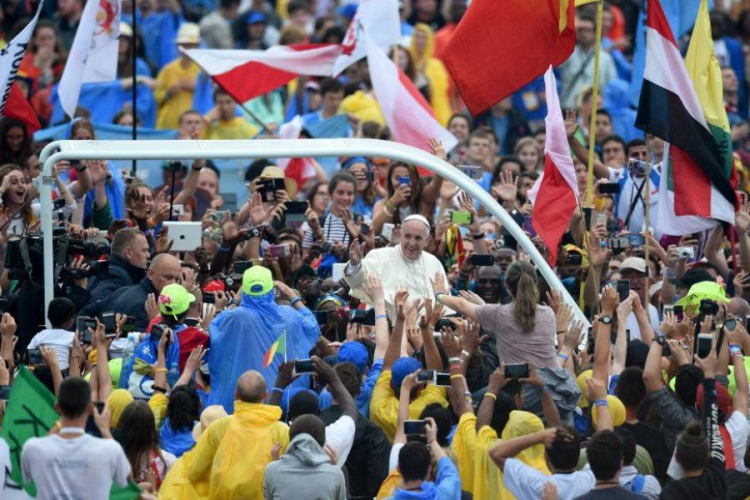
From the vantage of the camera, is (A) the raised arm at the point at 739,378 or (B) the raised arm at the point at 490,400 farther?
(A) the raised arm at the point at 739,378

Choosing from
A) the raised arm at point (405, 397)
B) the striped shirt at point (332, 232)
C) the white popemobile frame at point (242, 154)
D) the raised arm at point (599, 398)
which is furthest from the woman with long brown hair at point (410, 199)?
the raised arm at point (599, 398)

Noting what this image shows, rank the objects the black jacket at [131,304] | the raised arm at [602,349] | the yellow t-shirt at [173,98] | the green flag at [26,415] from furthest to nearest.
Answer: the yellow t-shirt at [173,98]
the black jacket at [131,304]
the raised arm at [602,349]
the green flag at [26,415]

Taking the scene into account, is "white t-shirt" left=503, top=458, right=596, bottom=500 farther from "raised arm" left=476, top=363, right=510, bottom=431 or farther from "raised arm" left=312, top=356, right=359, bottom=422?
"raised arm" left=312, top=356, right=359, bottom=422

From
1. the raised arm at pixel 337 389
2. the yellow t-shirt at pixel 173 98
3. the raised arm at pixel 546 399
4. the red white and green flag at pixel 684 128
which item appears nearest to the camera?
the raised arm at pixel 546 399

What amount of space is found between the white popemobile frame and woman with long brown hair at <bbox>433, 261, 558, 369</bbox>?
118cm

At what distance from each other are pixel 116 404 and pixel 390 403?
167cm

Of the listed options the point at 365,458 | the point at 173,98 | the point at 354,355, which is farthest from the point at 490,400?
the point at 173,98

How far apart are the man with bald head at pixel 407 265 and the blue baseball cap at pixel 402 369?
2.19 metres

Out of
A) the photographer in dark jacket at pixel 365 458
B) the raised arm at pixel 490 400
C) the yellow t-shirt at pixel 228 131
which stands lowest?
the photographer in dark jacket at pixel 365 458

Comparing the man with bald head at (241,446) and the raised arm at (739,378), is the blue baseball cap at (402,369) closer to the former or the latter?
the man with bald head at (241,446)

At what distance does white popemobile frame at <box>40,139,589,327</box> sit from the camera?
12.9 m

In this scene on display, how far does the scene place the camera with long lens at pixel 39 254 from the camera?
43.4ft

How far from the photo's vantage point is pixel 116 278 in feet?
46.3

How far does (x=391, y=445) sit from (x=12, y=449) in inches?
99.3
